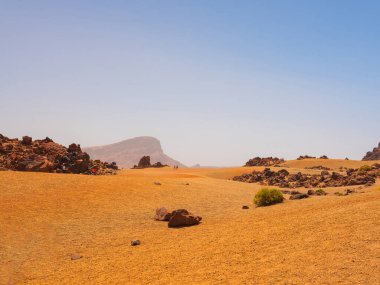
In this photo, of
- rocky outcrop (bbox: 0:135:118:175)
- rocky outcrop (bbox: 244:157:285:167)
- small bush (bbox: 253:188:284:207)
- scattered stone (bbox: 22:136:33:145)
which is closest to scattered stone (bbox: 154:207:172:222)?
small bush (bbox: 253:188:284:207)

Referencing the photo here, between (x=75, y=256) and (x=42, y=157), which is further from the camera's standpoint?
(x=42, y=157)

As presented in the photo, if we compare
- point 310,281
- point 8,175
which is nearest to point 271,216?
point 310,281

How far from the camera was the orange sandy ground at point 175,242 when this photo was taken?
972cm

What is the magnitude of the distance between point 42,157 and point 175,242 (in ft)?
82.5

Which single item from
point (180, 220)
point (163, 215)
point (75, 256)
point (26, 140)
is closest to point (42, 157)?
point (26, 140)

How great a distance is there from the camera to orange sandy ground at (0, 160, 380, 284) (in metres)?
9.72

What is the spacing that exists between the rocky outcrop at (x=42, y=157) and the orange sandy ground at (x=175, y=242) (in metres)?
9.07

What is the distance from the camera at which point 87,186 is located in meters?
25.5

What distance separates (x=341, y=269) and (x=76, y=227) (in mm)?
12654

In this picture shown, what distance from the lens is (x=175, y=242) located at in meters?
14.7

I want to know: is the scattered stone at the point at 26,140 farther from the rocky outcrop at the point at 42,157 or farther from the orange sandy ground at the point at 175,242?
the orange sandy ground at the point at 175,242

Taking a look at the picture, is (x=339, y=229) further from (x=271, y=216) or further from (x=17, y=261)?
(x=17, y=261)

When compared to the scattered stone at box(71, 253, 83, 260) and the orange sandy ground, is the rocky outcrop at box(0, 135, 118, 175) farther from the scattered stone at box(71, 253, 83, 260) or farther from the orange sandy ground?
the scattered stone at box(71, 253, 83, 260)

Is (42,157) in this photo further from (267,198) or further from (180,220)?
(267,198)
